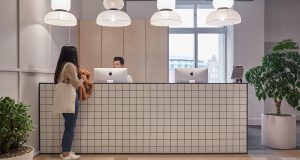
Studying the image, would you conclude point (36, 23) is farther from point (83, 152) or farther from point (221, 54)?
point (221, 54)

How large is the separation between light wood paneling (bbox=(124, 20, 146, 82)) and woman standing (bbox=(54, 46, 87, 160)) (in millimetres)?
2716

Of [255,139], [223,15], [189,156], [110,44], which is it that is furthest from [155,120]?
[110,44]

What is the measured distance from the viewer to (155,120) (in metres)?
4.25

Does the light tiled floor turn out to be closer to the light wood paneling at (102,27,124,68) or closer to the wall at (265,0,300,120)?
the light wood paneling at (102,27,124,68)

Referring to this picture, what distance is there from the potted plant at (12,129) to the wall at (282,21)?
6349mm

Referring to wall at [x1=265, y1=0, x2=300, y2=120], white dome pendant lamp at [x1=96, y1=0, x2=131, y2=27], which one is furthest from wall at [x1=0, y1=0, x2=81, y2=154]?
wall at [x1=265, y1=0, x2=300, y2=120]

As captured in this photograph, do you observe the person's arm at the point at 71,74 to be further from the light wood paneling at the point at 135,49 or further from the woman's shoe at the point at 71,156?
the light wood paneling at the point at 135,49

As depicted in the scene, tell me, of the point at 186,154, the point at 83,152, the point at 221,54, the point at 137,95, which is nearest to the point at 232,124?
the point at 186,154

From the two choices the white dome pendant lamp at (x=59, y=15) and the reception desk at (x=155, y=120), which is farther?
the reception desk at (x=155, y=120)

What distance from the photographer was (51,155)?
4.18m

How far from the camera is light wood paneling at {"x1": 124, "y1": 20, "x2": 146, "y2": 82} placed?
6.61 m

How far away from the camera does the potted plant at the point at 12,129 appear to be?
8.41 ft

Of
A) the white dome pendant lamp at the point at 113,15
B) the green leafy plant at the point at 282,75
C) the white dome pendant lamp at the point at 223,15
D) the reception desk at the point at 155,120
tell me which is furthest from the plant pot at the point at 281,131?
the white dome pendant lamp at the point at 113,15

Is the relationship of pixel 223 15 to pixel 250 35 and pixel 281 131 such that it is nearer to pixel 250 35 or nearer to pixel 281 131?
pixel 281 131
